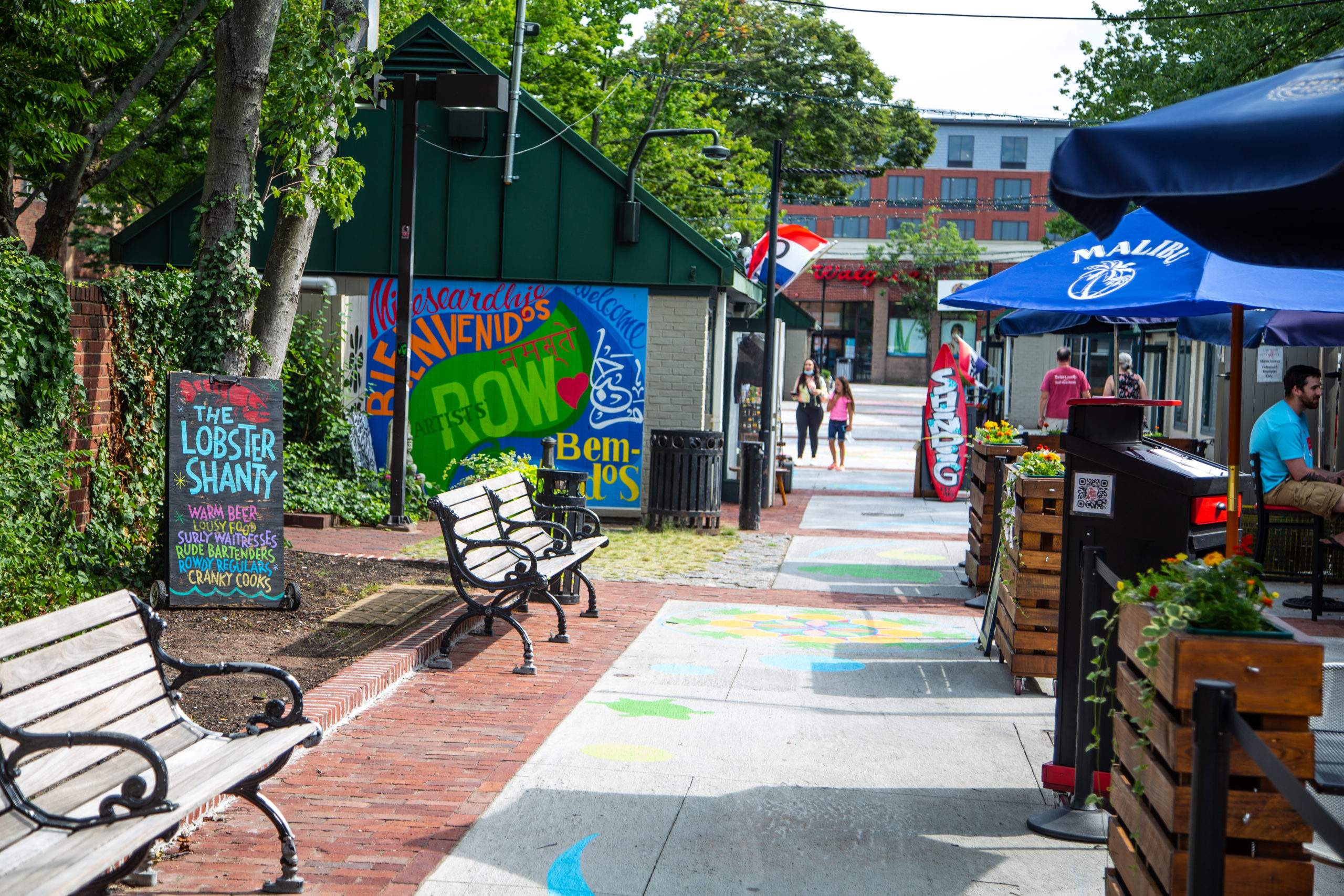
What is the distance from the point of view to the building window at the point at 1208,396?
1944cm

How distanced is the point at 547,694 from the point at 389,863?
2.51m

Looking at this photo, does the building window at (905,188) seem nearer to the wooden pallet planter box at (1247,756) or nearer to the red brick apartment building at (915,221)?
the red brick apartment building at (915,221)

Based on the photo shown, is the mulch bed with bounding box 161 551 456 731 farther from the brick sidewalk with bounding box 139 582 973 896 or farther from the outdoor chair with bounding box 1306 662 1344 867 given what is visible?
the outdoor chair with bounding box 1306 662 1344 867

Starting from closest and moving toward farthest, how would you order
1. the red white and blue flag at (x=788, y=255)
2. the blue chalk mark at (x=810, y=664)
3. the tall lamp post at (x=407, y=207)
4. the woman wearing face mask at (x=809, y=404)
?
1. the blue chalk mark at (x=810, y=664)
2. the tall lamp post at (x=407, y=207)
3. the red white and blue flag at (x=788, y=255)
4. the woman wearing face mask at (x=809, y=404)

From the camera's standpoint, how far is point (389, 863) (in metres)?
4.39

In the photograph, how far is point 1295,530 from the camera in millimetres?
11250

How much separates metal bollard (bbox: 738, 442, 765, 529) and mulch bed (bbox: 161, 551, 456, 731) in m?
5.22

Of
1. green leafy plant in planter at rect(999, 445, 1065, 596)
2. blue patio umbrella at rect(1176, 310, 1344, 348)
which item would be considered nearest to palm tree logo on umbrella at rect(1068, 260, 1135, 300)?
green leafy plant in planter at rect(999, 445, 1065, 596)

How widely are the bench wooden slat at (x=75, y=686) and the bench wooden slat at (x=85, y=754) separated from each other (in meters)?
0.12

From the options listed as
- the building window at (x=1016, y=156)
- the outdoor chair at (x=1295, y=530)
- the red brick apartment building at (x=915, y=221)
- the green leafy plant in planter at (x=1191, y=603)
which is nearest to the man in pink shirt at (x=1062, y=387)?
the outdoor chair at (x=1295, y=530)

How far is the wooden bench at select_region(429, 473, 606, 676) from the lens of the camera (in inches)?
299

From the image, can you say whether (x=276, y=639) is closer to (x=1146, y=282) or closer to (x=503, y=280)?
(x=1146, y=282)

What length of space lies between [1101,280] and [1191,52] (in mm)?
17192

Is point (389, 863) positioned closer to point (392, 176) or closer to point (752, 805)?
point (752, 805)
